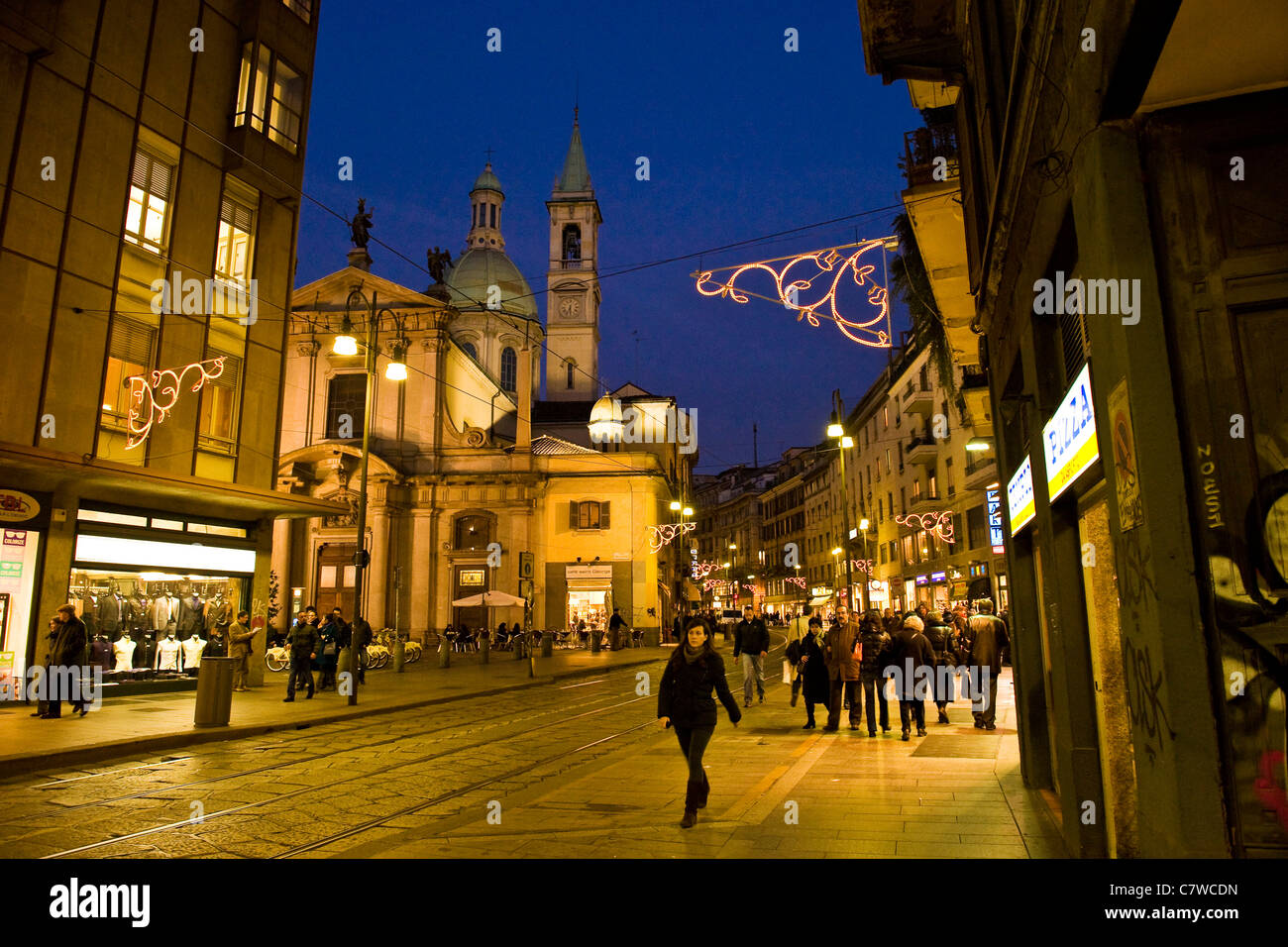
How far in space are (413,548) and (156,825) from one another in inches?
1502

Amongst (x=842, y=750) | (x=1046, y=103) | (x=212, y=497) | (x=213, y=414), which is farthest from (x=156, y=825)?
(x=213, y=414)

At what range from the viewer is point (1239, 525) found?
352cm

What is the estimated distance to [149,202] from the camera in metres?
17.6

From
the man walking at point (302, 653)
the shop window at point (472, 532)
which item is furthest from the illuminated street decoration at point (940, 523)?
the man walking at point (302, 653)

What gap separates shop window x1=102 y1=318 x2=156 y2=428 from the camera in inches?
659

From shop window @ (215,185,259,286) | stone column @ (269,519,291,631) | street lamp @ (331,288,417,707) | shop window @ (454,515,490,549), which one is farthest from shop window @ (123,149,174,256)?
shop window @ (454,515,490,549)

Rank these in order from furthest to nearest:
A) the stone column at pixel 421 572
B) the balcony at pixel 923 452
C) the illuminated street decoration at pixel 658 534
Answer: the illuminated street decoration at pixel 658 534 → the stone column at pixel 421 572 → the balcony at pixel 923 452

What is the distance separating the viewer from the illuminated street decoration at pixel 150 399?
16484mm

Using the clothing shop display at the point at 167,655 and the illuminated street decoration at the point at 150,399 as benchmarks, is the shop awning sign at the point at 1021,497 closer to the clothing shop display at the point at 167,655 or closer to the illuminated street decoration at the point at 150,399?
the illuminated street decoration at the point at 150,399

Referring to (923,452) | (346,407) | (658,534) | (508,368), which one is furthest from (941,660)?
(508,368)

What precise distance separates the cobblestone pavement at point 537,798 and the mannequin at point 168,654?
308 inches

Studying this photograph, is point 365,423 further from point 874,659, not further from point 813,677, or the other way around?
point 874,659

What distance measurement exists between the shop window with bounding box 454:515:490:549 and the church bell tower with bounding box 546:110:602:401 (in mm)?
23421
